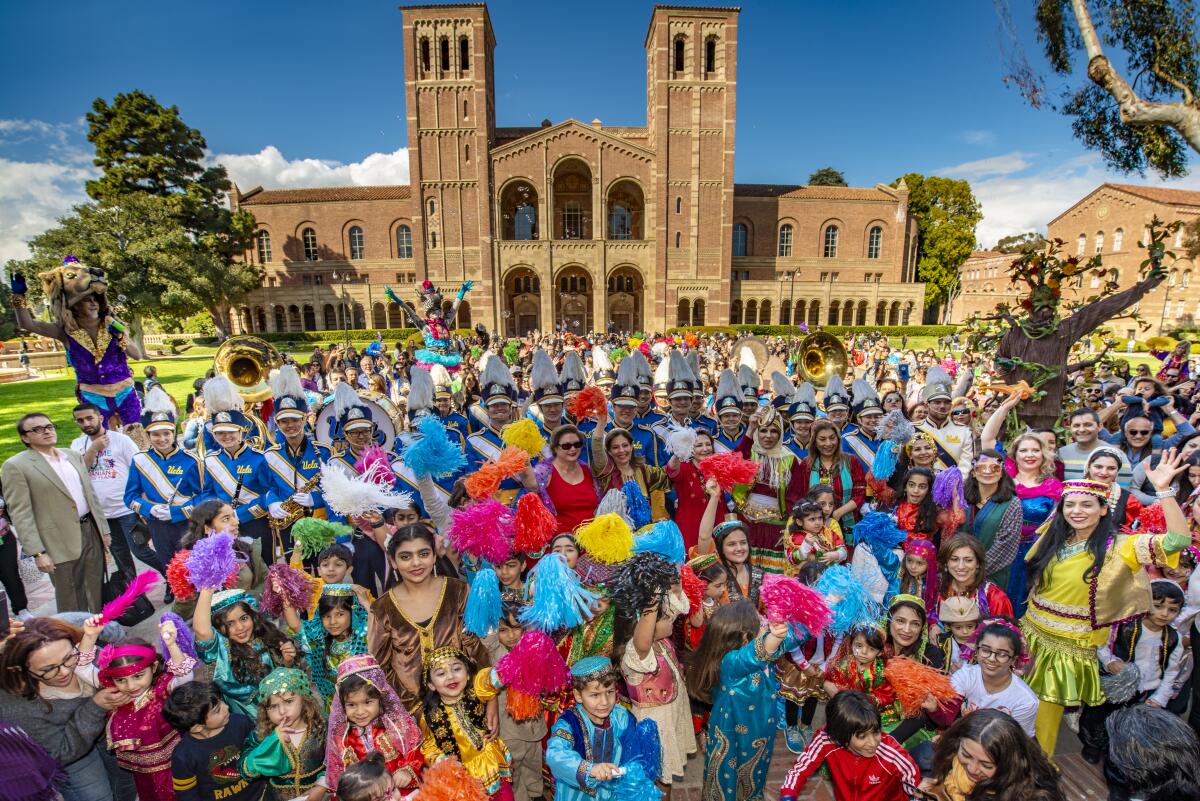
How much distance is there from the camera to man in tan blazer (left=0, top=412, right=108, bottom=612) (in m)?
4.72

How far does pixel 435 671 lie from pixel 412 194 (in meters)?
44.9

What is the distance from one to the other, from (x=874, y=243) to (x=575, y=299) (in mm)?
29677

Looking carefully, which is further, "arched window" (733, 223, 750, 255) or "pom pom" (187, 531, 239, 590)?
"arched window" (733, 223, 750, 255)

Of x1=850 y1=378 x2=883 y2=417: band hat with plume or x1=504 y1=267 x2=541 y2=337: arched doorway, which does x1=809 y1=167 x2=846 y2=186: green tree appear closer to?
x1=504 y1=267 x2=541 y2=337: arched doorway

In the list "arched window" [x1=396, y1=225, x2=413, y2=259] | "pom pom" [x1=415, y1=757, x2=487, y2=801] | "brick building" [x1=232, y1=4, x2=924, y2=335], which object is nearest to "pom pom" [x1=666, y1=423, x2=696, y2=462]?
"pom pom" [x1=415, y1=757, x2=487, y2=801]

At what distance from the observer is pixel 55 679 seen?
2.81 m

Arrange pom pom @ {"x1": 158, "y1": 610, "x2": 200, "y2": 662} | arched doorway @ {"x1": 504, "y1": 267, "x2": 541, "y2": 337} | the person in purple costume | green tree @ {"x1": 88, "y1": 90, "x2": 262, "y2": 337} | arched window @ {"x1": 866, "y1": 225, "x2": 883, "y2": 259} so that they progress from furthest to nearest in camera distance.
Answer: arched window @ {"x1": 866, "y1": 225, "x2": 883, "y2": 259} → arched doorway @ {"x1": 504, "y1": 267, "x2": 541, "y2": 337} → green tree @ {"x1": 88, "y1": 90, "x2": 262, "y2": 337} → the person in purple costume → pom pom @ {"x1": 158, "y1": 610, "x2": 200, "y2": 662}

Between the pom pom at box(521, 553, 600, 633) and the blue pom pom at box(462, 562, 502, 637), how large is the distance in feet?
1.04

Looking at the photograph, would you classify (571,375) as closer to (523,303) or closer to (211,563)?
(211,563)

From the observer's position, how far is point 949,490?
174 inches

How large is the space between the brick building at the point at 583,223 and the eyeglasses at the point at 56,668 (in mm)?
40016

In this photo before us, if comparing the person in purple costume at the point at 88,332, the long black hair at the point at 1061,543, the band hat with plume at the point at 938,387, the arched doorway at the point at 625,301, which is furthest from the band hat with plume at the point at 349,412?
the arched doorway at the point at 625,301

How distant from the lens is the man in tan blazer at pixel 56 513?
472cm

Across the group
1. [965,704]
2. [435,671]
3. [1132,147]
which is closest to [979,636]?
[965,704]
